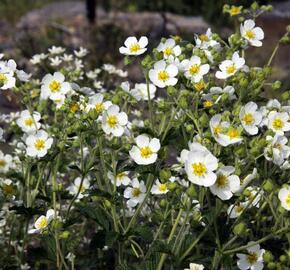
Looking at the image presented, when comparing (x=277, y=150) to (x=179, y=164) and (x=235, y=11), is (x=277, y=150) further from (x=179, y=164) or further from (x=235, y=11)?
(x=235, y=11)

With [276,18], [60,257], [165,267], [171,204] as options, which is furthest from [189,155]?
[276,18]

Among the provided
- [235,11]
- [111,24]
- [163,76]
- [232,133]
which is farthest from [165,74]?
[111,24]

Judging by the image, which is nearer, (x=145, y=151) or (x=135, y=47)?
(x=145, y=151)

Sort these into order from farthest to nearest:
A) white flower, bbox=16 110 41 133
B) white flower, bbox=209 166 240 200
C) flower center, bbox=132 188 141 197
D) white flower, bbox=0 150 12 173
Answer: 1. white flower, bbox=0 150 12 173
2. white flower, bbox=16 110 41 133
3. flower center, bbox=132 188 141 197
4. white flower, bbox=209 166 240 200

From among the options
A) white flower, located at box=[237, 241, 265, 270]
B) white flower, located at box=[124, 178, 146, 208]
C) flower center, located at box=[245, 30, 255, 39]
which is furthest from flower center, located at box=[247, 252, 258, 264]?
flower center, located at box=[245, 30, 255, 39]

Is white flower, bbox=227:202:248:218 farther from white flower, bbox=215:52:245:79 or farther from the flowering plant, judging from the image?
white flower, bbox=215:52:245:79

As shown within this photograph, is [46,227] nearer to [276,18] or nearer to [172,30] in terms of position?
[172,30]
